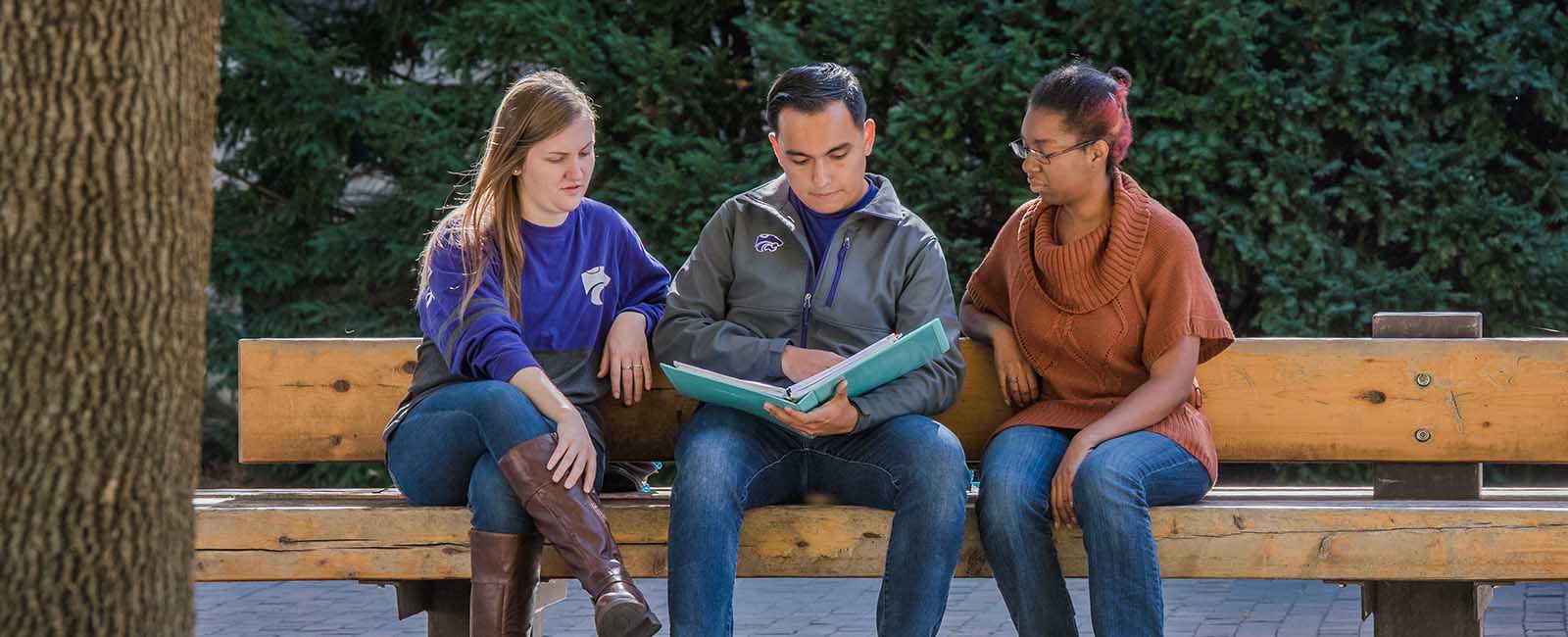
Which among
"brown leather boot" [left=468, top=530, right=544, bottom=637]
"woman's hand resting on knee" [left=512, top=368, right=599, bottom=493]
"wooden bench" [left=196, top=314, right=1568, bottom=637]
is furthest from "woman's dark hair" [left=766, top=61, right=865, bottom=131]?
"brown leather boot" [left=468, top=530, right=544, bottom=637]

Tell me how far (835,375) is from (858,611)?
2.57 metres

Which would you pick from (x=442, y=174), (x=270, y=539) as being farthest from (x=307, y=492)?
(x=442, y=174)

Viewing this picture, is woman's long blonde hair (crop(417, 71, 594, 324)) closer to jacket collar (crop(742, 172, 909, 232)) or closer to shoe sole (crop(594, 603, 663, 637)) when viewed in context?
jacket collar (crop(742, 172, 909, 232))

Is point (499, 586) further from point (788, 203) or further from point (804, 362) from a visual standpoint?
point (788, 203)

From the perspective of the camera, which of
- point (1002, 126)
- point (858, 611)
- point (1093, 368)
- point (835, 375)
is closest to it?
point (835, 375)

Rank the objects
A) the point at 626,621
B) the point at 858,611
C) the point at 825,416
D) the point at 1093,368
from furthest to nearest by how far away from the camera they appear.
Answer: the point at 858,611
the point at 1093,368
the point at 825,416
the point at 626,621

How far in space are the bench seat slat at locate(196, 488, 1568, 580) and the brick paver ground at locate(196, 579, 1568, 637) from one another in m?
1.72

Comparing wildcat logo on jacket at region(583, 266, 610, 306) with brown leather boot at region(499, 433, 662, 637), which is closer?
brown leather boot at region(499, 433, 662, 637)

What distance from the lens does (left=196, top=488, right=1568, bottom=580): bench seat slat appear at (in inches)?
136

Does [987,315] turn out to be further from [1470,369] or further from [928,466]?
[1470,369]

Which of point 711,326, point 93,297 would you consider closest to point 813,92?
point 711,326

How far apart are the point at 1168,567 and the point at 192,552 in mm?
1874

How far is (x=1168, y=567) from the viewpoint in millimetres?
3482

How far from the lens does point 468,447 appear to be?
11.4 feet
